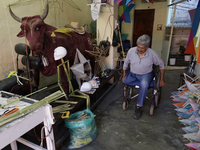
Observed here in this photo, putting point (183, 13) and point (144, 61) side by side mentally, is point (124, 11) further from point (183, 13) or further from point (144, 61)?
point (183, 13)

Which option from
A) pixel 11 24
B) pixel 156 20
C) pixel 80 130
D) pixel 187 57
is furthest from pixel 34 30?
pixel 156 20

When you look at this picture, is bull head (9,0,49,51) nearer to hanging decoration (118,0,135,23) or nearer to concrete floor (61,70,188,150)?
concrete floor (61,70,188,150)

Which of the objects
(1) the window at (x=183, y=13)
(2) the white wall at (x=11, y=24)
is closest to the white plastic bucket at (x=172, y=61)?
(1) the window at (x=183, y=13)

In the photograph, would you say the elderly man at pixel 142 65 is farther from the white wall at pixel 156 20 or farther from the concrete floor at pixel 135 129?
the white wall at pixel 156 20

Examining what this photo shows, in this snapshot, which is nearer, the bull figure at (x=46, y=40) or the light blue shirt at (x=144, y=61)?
the bull figure at (x=46, y=40)

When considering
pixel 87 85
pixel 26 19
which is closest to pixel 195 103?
pixel 87 85

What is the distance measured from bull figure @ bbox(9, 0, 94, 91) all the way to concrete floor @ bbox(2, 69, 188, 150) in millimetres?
936

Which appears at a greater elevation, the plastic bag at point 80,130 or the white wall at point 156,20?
the white wall at point 156,20

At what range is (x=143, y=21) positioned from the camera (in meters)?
6.57

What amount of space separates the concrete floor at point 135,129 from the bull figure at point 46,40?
3.07ft

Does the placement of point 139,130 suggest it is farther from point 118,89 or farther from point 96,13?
point 96,13

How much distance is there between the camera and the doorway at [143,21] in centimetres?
639

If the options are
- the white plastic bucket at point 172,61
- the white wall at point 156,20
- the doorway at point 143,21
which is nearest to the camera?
the white plastic bucket at point 172,61

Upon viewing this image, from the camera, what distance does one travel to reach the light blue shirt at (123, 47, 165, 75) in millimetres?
2486
